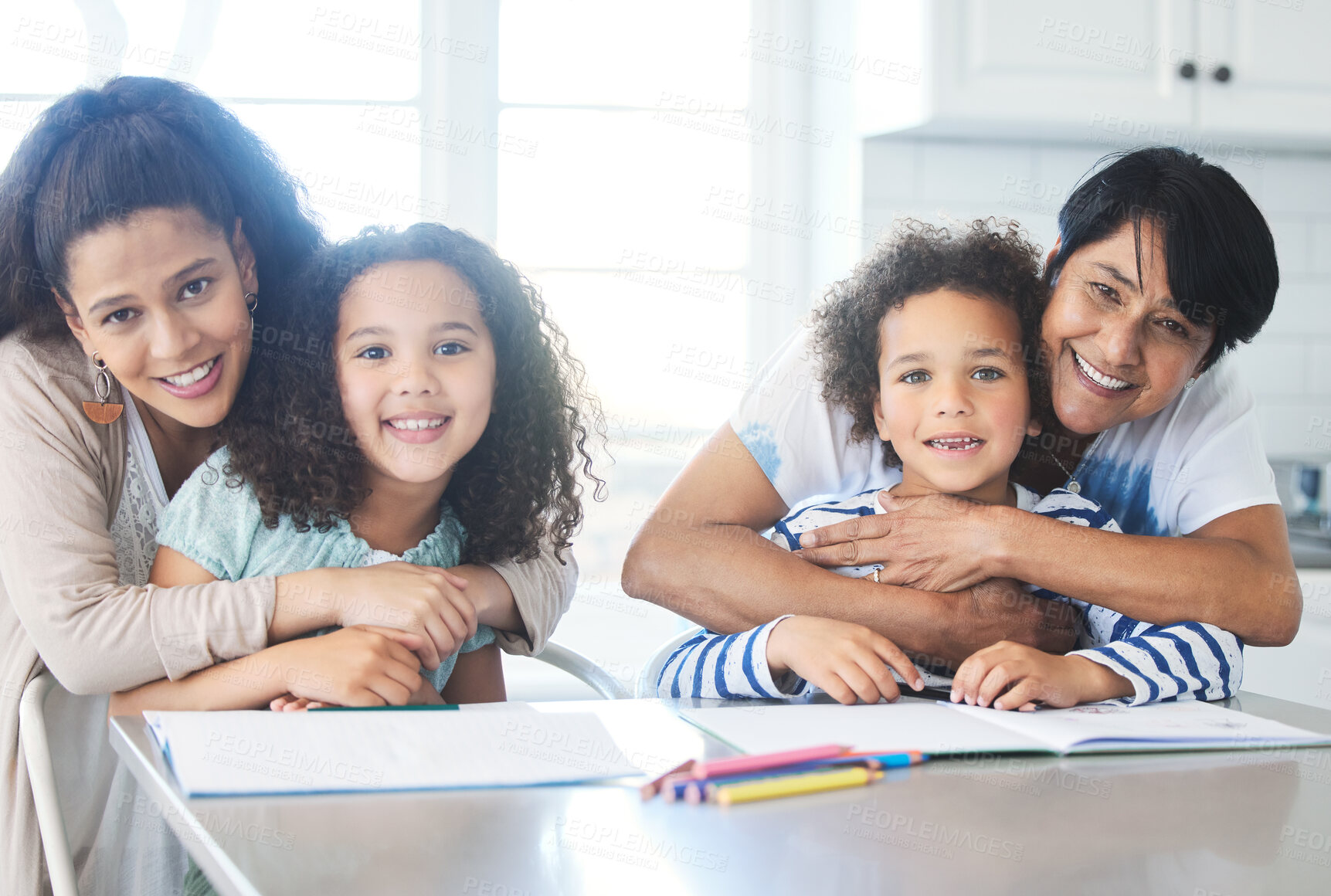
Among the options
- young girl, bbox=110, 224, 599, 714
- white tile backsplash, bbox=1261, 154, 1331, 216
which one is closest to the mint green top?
young girl, bbox=110, 224, 599, 714

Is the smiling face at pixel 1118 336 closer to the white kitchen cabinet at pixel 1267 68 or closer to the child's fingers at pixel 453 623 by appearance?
the child's fingers at pixel 453 623

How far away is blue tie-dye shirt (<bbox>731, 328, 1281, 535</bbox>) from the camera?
1428mm

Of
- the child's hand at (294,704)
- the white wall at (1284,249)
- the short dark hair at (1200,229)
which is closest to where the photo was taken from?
the child's hand at (294,704)

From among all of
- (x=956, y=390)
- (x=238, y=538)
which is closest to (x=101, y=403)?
(x=238, y=538)

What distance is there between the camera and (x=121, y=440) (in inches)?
49.4

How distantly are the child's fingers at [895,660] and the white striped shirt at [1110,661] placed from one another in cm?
12

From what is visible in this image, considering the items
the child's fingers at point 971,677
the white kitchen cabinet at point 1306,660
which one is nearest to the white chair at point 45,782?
the child's fingers at point 971,677

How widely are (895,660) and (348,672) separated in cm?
52

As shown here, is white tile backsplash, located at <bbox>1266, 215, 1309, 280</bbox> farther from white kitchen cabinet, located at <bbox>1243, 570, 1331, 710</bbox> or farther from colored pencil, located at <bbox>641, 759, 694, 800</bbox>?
colored pencil, located at <bbox>641, 759, 694, 800</bbox>

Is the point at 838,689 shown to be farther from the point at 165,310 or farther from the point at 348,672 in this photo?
the point at 165,310

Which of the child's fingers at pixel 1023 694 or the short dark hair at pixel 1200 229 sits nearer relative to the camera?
the child's fingers at pixel 1023 694

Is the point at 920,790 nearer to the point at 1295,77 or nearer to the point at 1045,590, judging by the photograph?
the point at 1045,590

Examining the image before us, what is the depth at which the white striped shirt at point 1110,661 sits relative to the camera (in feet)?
3.72

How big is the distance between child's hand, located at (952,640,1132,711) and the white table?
206mm
